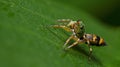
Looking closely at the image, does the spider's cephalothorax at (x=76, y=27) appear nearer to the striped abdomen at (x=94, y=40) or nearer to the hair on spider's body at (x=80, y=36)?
the hair on spider's body at (x=80, y=36)

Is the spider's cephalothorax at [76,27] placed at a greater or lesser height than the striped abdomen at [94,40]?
greater

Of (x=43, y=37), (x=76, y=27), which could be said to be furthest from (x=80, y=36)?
(x=43, y=37)

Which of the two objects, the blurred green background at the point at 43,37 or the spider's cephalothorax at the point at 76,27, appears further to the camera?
the spider's cephalothorax at the point at 76,27

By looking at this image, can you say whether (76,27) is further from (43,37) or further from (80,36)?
(43,37)

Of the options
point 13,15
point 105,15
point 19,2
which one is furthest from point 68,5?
point 13,15

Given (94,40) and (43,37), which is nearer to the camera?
(43,37)

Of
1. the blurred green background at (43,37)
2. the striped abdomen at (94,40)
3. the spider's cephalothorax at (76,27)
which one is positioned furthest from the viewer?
the striped abdomen at (94,40)

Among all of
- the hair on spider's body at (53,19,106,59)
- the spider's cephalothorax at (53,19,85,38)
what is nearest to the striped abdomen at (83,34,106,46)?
the hair on spider's body at (53,19,106,59)

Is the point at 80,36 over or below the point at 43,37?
below

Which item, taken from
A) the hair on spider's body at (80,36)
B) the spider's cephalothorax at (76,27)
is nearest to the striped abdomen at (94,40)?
the hair on spider's body at (80,36)
